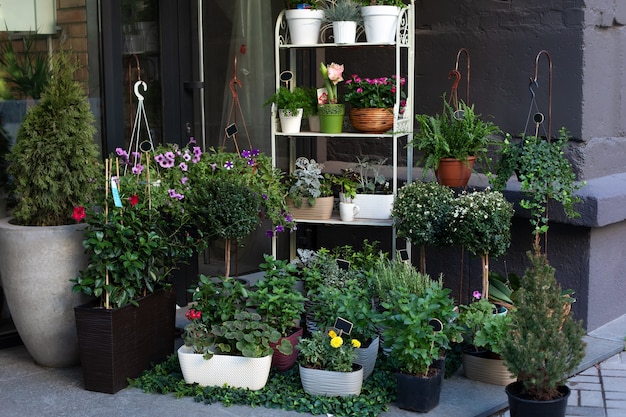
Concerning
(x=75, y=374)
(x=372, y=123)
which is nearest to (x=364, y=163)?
(x=372, y=123)

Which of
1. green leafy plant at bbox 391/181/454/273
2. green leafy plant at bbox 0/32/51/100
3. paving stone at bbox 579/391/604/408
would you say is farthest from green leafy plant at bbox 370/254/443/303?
green leafy plant at bbox 0/32/51/100

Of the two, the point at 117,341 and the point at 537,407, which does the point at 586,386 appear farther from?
the point at 117,341

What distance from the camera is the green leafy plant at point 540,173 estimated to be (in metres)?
5.14

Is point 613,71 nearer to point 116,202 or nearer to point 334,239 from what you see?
point 334,239

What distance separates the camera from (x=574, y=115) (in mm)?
5570

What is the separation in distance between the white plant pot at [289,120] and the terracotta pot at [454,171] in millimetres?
905

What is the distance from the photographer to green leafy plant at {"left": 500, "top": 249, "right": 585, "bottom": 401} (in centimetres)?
400

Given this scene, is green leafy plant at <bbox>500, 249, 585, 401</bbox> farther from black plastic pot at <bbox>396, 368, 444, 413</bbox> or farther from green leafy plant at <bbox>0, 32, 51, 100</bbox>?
green leafy plant at <bbox>0, 32, 51, 100</bbox>

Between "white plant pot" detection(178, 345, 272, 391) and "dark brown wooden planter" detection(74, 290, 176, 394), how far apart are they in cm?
25

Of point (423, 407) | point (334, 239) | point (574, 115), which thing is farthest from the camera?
point (334, 239)

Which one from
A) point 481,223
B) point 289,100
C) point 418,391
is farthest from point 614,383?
point 289,100

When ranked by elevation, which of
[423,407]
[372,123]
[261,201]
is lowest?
[423,407]

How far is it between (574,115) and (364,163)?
4.21 feet

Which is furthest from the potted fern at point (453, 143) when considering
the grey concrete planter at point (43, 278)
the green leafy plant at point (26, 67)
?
the green leafy plant at point (26, 67)
